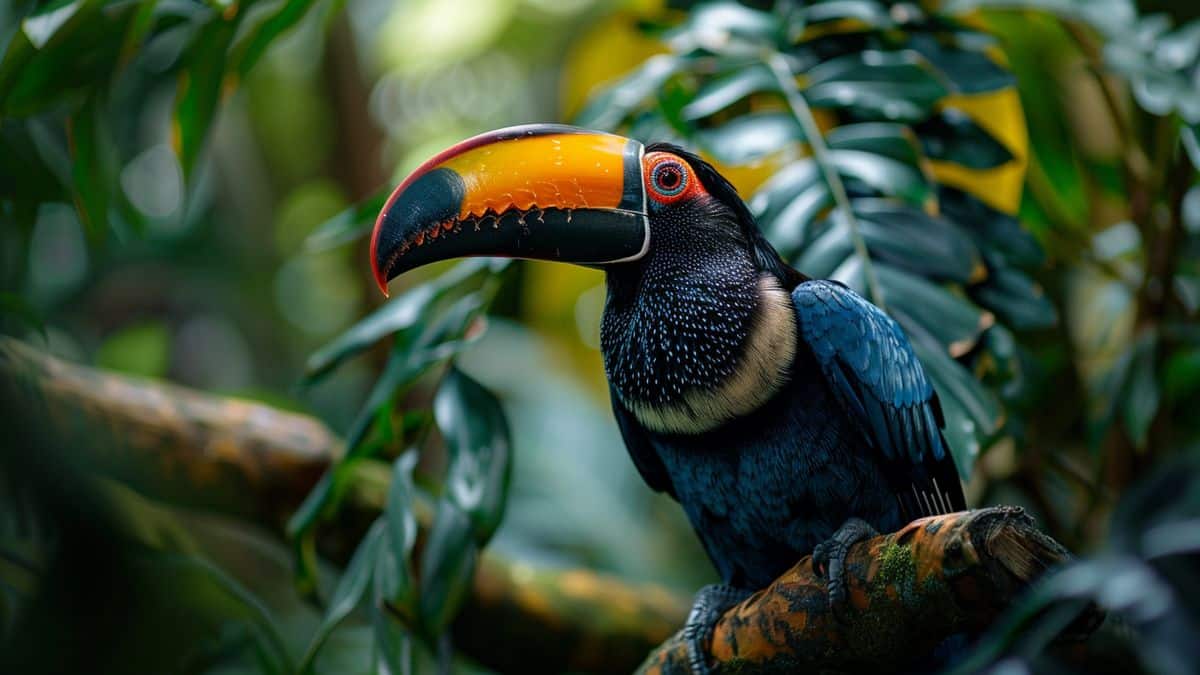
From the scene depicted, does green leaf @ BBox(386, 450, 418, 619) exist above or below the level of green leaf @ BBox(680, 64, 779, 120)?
below

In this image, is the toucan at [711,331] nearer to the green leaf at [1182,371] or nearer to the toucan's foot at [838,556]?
the toucan's foot at [838,556]

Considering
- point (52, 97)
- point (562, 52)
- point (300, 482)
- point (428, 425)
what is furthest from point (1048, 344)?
point (562, 52)

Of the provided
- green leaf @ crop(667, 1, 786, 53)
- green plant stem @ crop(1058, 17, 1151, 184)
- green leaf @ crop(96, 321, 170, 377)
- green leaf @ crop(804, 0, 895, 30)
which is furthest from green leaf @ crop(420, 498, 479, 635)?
green leaf @ crop(96, 321, 170, 377)

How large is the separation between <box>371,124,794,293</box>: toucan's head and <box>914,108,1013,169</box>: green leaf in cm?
70

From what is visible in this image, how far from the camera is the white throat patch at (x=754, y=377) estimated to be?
1831 mm

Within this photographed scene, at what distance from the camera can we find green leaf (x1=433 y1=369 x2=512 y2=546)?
2.05 meters

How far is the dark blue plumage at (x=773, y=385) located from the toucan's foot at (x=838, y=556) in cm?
11

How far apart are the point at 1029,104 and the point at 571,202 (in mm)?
1623

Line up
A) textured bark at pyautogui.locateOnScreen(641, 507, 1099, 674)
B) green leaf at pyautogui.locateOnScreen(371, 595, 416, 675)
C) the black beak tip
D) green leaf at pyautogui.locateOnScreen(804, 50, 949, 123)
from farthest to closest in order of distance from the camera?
green leaf at pyautogui.locateOnScreen(804, 50, 949, 123), green leaf at pyautogui.locateOnScreen(371, 595, 416, 675), the black beak tip, textured bark at pyautogui.locateOnScreen(641, 507, 1099, 674)

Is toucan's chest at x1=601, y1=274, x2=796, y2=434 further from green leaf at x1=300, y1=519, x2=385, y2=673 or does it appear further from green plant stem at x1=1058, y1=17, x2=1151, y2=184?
green plant stem at x1=1058, y1=17, x2=1151, y2=184

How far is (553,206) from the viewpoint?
179 cm

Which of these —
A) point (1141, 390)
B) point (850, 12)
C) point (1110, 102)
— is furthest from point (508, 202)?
point (1110, 102)

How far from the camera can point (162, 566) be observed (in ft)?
5.81

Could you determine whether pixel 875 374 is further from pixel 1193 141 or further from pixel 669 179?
pixel 1193 141
